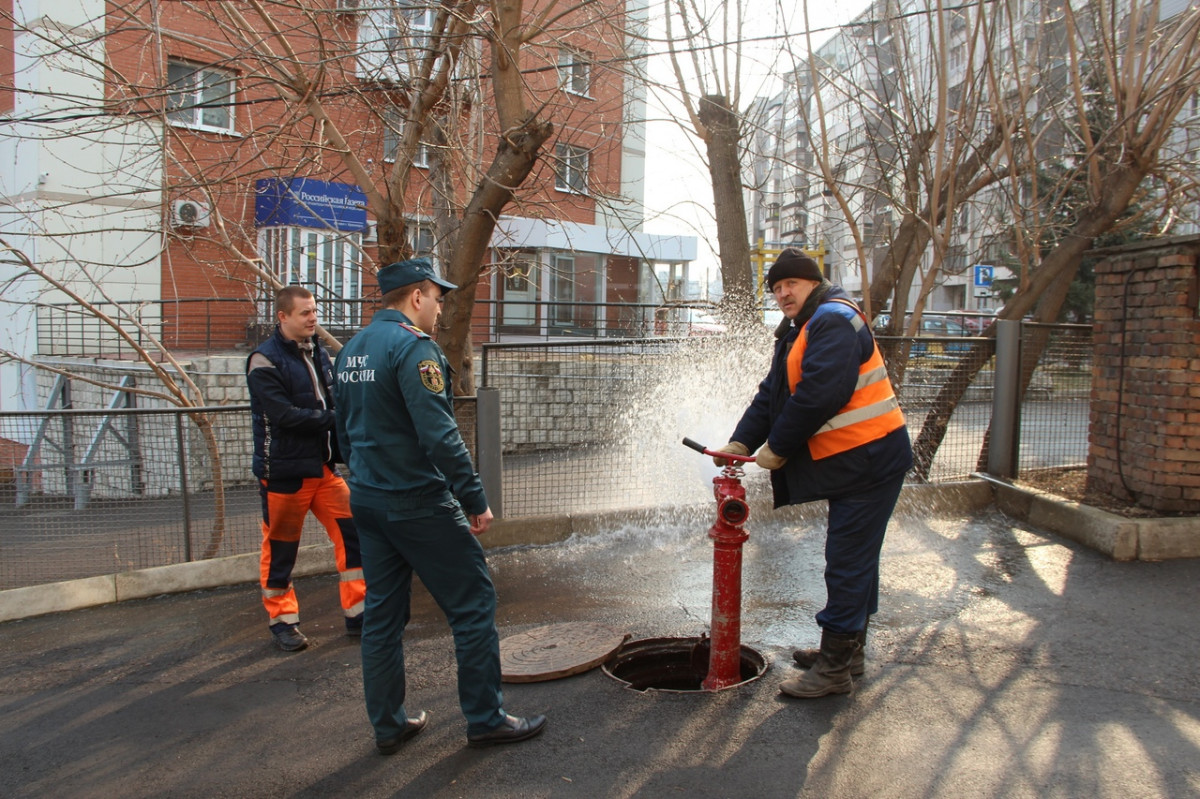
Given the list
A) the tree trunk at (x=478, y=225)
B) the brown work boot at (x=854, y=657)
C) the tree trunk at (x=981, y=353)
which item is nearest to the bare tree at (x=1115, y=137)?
the tree trunk at (x=981, y=353)

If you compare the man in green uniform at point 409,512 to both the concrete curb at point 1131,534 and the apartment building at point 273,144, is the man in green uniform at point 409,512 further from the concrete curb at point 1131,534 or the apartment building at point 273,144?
the concrete curb at point 1131,534

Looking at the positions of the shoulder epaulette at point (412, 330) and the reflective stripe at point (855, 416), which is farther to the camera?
the reflective stripe at point (855, 416)

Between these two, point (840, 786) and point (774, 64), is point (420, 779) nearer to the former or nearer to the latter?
point (840, 786)

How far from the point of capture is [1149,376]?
19.9 ft

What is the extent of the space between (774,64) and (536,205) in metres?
3.07

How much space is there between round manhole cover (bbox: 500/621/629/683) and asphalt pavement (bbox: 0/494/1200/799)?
0.08m

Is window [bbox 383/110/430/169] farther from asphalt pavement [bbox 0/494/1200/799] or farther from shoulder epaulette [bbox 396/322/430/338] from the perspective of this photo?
shoulder epaulette [bbox 396/322/430/338]

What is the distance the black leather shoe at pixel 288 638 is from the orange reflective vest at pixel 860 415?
9.20 ft

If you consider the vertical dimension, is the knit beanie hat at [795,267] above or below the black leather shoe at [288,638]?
above

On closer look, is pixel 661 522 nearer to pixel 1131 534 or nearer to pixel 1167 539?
pixel 1131 534

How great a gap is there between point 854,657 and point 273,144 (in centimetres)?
589

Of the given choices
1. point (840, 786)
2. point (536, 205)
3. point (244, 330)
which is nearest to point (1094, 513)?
point (840, 786)

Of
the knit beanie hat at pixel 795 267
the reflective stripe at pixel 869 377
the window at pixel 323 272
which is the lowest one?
the reflective stripe at pixel 869 377

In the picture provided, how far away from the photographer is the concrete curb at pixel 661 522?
5383 millimetres
